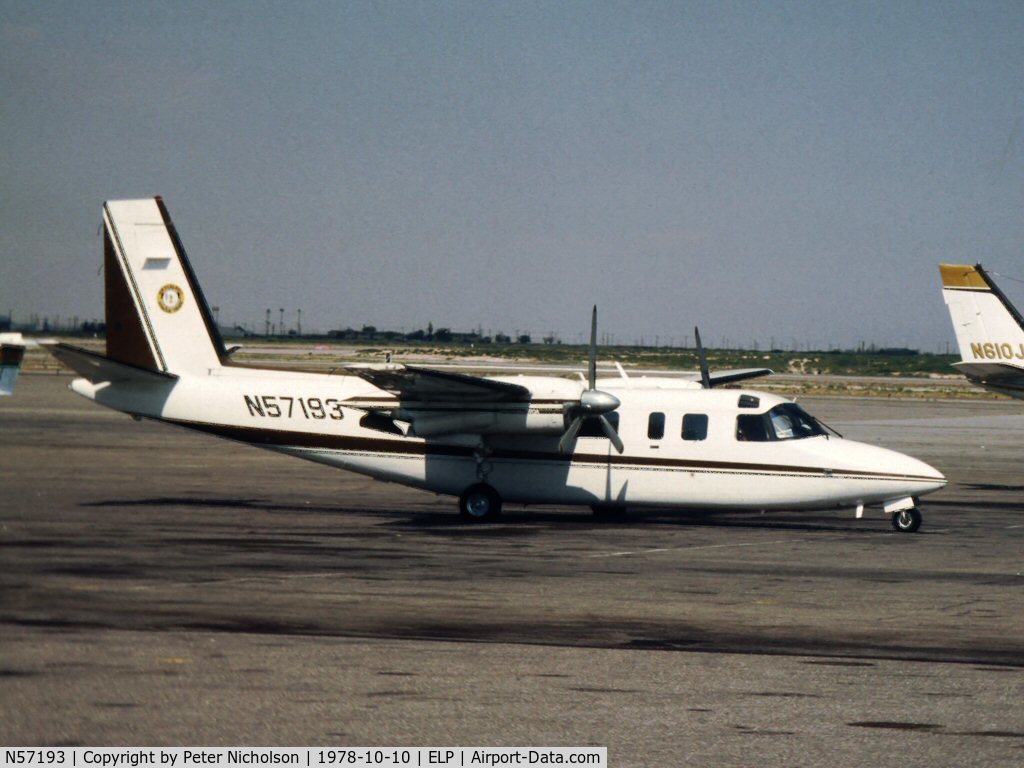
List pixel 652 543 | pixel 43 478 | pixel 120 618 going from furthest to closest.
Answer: pixel 43 478 → pixel 652 543 → pixel 120 618

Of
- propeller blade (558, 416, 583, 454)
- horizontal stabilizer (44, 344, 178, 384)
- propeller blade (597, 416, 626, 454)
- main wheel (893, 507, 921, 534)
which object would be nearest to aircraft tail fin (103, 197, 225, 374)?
horizontal stabilizer (44, 344, 178, 384)

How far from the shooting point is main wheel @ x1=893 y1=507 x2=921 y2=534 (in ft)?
79.1

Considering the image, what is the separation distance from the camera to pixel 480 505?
83.8 ft

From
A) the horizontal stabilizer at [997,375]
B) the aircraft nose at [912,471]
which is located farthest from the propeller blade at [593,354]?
the horizontal stabilizer at [997,375]

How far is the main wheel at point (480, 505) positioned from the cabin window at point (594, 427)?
7.10 ft

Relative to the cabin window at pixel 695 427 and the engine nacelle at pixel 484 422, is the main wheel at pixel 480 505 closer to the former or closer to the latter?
the engine nacelle at pixel 484 422

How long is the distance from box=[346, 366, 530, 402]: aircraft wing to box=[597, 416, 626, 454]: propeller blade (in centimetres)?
157

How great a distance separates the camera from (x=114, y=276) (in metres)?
27.9

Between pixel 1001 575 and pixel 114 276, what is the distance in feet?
61.7

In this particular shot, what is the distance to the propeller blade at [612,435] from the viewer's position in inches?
989

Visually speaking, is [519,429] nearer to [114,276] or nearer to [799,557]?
[799,557]

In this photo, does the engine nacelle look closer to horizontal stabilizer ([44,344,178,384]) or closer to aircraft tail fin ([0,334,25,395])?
horizontal stabilizer ([44,344,178,384])

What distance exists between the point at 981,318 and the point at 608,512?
15.8m

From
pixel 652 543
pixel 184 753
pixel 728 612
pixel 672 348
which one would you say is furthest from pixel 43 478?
pixel 672 348
